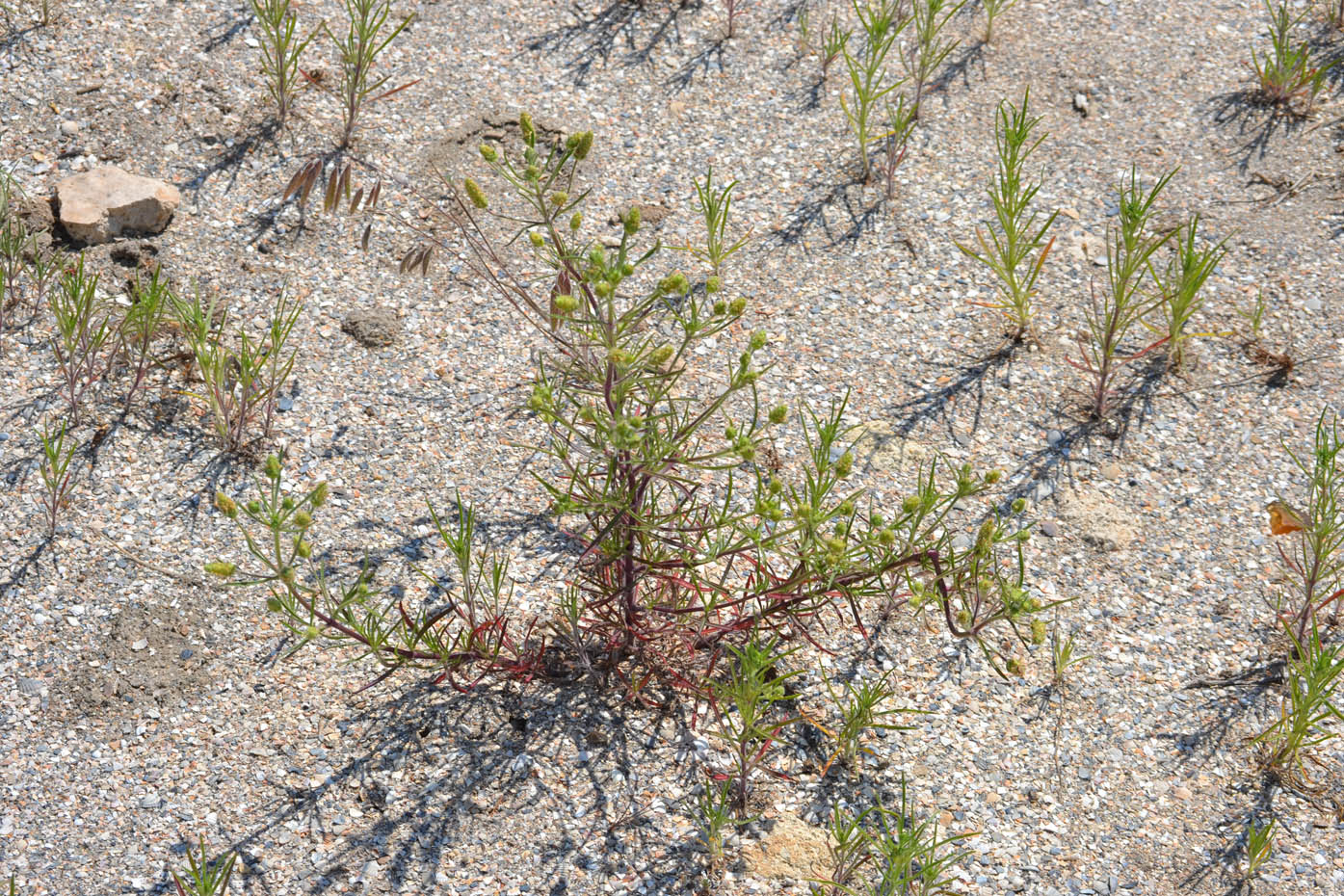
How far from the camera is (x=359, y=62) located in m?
3.98

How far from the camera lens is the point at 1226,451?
3.43 m

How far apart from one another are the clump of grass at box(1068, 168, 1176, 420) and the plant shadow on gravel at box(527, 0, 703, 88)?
178cm

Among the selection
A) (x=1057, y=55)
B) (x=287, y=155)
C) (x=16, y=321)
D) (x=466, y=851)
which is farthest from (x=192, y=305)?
(x=1057, y=55)

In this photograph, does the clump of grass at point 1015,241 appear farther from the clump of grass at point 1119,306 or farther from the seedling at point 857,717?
the seedling at point 857,717

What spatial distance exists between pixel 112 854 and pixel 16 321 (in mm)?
1667

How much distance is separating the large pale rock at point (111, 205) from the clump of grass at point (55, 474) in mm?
720

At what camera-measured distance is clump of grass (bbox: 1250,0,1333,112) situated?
166 inches

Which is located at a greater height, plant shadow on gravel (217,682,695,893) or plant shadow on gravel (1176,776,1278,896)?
plant shadow on gravel (1176,776,1278,896)

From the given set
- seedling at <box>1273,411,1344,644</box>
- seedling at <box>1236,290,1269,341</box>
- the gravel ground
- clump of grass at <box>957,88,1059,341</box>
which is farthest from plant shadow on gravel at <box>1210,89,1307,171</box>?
seedling at <box>1273,411,1344,644</box>

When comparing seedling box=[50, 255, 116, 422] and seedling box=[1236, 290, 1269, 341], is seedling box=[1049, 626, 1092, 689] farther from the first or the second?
seedling box=[50, 255, 116, 422]

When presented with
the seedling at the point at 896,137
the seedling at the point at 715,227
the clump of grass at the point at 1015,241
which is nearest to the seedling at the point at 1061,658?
the clump of grass at the point at 1015,241

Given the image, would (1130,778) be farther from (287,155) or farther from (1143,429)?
(287,155)

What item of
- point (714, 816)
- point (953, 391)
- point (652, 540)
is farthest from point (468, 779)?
point (953, 391)

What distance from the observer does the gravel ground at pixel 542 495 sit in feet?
8.68
